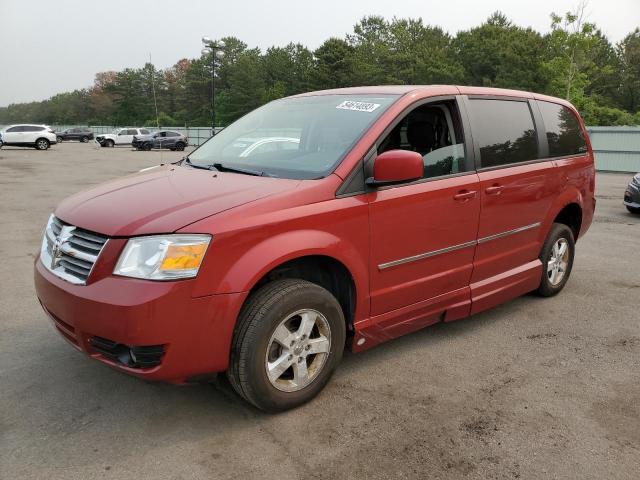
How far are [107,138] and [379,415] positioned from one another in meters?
44.0

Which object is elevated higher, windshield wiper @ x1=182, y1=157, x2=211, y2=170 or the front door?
windshield wiper @ x1=182, y1=157, x2=211, y2=170

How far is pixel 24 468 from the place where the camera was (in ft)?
7.98

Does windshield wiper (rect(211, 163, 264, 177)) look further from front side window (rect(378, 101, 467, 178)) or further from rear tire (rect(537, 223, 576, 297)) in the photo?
rear tire (rect(537, 223, 576, 297))

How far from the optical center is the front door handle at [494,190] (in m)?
3.83

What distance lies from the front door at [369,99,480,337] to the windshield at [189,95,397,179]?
27cm

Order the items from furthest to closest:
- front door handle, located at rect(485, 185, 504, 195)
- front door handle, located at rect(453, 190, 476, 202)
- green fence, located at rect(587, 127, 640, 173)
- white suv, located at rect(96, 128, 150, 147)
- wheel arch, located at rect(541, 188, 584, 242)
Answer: white suv, located at rect(96, 128, 150, 147), green fence, located at rect(587, 127, 640, 173), wheel arch, located at rect(541, 188, 584, 242), front door handle, located at rect(485, 185, 504, 195), front door handle, located at rect(453, 190, 476, 202)

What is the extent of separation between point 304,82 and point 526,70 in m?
32.7

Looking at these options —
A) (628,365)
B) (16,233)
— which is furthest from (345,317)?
(16,233)

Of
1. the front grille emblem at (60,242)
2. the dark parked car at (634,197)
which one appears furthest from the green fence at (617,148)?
the front grille emblem at (60,242)

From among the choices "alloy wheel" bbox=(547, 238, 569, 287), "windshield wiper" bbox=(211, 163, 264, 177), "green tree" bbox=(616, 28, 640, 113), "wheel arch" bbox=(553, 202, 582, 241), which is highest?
"green tree" bbox=(616, 28, 640, 113)

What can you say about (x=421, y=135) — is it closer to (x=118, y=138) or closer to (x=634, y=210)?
(x=634, y=210)

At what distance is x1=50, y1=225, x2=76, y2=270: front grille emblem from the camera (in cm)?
282

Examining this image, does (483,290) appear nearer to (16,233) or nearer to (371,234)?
(371,234)

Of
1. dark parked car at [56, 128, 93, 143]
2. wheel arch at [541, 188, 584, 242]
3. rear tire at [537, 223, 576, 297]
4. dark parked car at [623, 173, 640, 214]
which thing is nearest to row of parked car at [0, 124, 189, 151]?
dark parked car at [56, 128, 93, 143]
